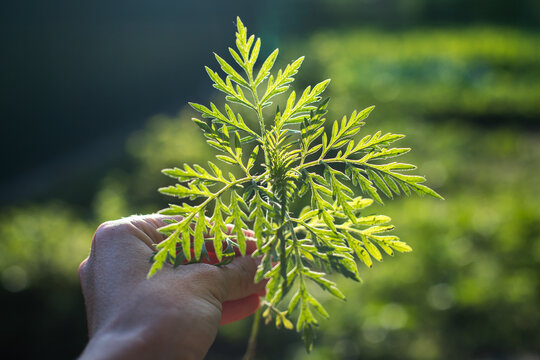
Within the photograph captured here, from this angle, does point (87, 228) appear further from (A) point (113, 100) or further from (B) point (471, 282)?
(A) point (113, 100)

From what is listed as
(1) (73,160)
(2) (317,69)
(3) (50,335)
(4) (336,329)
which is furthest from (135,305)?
(1) (73,160)

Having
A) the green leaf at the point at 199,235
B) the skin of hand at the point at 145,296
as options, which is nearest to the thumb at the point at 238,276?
the skin of hand at the point at 145,296

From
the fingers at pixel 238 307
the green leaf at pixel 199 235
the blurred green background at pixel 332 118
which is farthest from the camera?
the blurred green background at pixel 332 118

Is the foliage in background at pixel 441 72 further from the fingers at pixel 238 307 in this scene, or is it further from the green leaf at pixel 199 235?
the green leaf at pixel 199 235

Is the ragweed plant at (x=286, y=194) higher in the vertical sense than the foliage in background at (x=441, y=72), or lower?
lower

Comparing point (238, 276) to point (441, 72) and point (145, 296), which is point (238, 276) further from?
point (441, 72)

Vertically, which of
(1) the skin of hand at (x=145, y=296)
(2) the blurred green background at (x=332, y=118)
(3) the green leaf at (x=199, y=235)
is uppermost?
(2) the blurred green background at (x=332, y=118)
